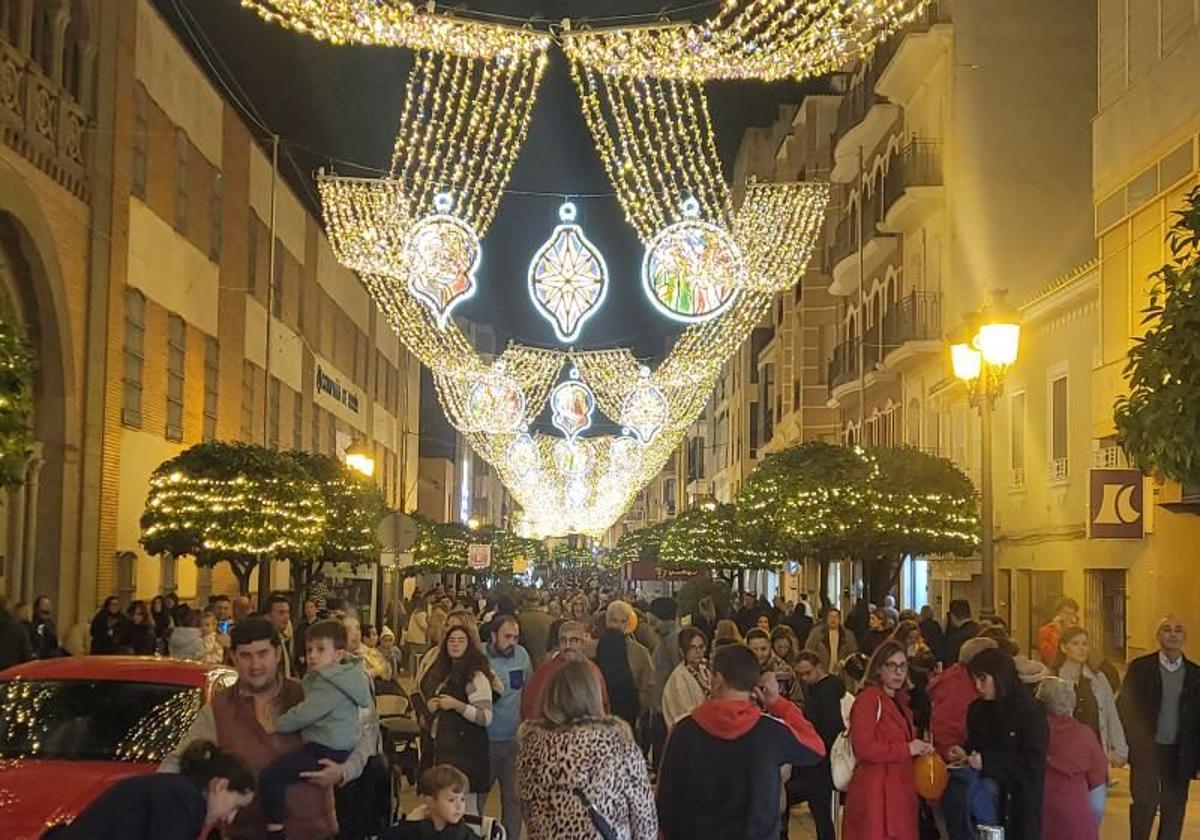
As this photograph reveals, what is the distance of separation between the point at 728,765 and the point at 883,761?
2.51m

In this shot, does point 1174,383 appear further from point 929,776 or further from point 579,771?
point 579,771

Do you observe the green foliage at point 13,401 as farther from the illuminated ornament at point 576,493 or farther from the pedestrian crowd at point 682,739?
the illuminated ornament at point 576,493

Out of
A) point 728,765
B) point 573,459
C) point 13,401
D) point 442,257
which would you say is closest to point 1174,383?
point 728,765

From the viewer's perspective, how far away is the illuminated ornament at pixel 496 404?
44.4 m

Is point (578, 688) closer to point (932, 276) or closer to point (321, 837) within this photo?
point (321, 837)

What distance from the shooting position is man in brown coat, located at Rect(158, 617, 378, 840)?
316 inches

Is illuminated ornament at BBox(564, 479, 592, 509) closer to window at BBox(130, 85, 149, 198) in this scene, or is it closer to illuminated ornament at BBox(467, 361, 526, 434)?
illuminated ornament at BBox(467, 361, 526, 434)

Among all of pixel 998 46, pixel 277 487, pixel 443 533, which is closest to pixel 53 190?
pixel 277 487

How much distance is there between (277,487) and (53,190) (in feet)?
20.3

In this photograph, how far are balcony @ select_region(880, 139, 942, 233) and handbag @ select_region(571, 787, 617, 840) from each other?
31265 millimetres

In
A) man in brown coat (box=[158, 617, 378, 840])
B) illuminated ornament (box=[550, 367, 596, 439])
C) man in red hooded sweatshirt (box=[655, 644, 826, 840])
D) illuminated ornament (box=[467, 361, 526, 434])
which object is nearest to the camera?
man in red hooded sweatshirt (box=[655, 644, 826, 840])

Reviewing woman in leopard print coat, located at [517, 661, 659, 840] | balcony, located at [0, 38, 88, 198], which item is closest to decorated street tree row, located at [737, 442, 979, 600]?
balcony, located at [0, 38, 88, 198]

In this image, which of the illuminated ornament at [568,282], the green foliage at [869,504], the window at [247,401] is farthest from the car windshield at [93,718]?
the window at [247,401]

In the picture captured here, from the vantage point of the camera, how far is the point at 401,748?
47.3 ft
